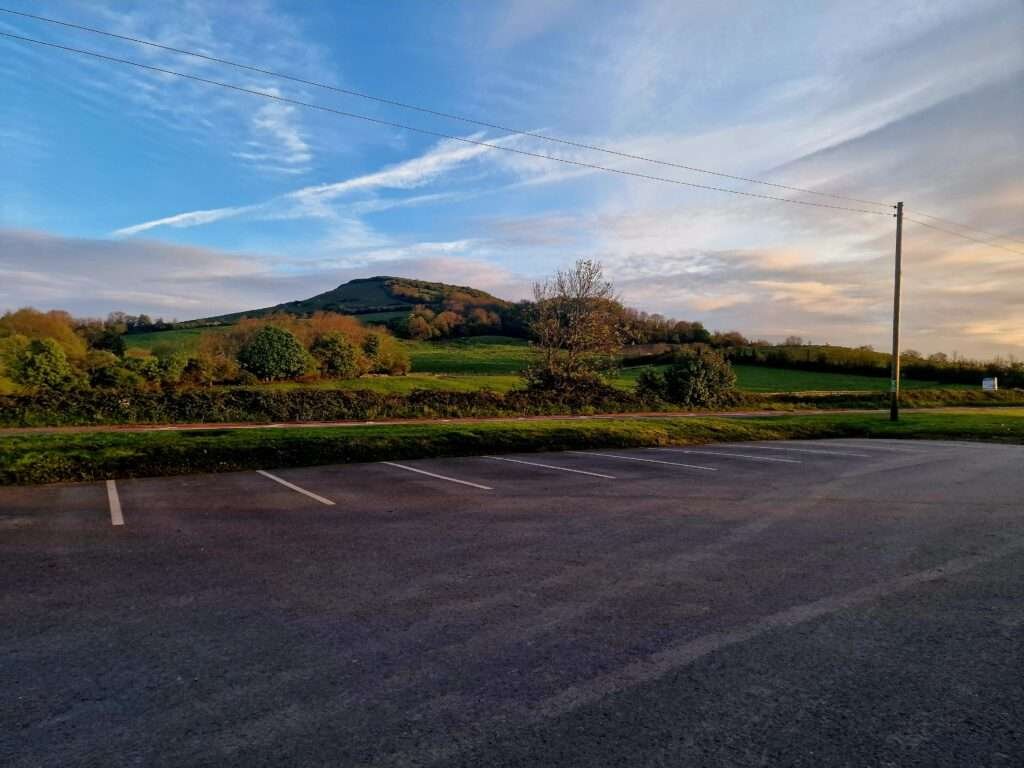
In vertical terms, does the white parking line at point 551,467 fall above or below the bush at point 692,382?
below

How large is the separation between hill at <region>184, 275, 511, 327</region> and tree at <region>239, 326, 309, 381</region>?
169 ft

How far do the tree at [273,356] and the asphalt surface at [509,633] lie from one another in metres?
22.6

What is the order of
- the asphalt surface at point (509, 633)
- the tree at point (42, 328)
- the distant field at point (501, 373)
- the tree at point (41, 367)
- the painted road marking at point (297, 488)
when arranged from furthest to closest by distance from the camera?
the distant field at point (501, 373) < the tree at point (42, 328) < the tree at point (41, 367) < the painted road marking at point (297, 488) < the asphalt surface at point (509, 633)

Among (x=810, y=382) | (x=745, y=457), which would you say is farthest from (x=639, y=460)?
(x=810, y=382)

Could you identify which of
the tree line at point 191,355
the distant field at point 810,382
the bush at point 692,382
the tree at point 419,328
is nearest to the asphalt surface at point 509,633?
the tree line at point 191,355

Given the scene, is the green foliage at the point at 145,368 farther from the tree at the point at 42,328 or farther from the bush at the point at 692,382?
the bush at the point at 692,382

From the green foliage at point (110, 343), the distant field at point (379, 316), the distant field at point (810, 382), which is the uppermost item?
the distant field at point (379, 316)

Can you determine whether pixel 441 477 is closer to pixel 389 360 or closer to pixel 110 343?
pixel 110 343

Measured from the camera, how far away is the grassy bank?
1130 cm

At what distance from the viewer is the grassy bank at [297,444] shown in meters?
11.3

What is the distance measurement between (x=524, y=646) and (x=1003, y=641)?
314 centimetres

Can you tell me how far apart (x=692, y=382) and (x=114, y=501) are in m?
26.3

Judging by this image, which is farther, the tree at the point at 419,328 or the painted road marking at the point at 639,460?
the tree at the point at 419,328

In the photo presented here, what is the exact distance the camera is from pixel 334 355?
34219mm
